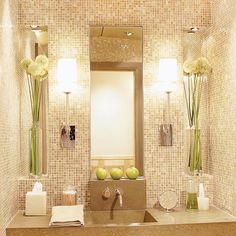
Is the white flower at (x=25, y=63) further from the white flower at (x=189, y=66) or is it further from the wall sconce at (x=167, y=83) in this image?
the white flower at (x=189, y=66)

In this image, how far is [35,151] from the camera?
289 centimetres

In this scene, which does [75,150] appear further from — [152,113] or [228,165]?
[228,165]

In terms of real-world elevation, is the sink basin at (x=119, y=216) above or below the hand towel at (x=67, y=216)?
below

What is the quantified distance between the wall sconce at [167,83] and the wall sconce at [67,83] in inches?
23.1

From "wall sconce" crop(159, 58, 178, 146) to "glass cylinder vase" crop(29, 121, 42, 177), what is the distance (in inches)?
32.7

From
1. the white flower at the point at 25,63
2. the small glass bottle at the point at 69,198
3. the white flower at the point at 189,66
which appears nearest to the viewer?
the small glass bottle at the point at 69,198

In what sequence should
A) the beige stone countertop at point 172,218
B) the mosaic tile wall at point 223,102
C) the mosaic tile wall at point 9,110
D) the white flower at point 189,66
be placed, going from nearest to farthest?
the mosaic tile wall at point 9,110
the beige stone countertop at point 172,218
the mosaic tile wall at point 223,102
the white flower at point 189,66

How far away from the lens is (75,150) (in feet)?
9.52

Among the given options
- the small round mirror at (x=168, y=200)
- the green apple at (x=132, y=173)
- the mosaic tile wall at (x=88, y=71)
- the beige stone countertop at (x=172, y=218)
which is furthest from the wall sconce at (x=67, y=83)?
the small round mirror at (x=168, y=200)

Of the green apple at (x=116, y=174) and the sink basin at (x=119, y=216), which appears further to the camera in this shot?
the green apple at (x=116, y=174)

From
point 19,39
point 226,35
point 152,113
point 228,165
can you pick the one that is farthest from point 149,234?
point 19,39

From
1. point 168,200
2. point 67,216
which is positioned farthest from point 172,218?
point 67,216

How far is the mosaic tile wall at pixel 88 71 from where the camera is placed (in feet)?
9.49

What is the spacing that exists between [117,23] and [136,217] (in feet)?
4.29
